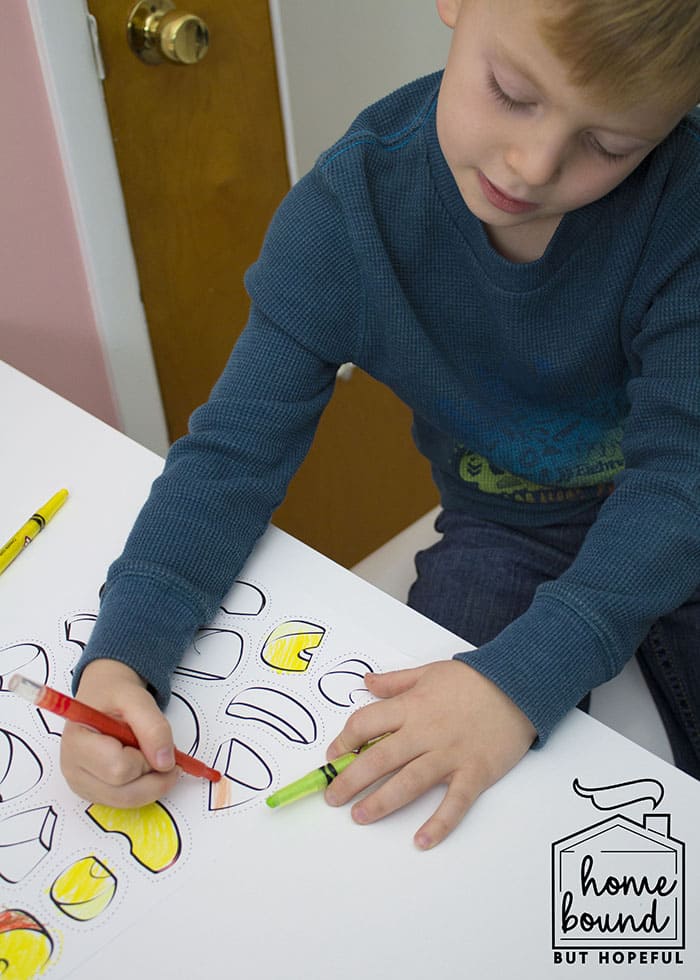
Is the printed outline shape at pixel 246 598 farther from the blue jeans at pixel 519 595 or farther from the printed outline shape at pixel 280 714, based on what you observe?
the blue jeans at pixel 519 595

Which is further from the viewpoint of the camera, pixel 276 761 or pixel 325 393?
pixel 325 393

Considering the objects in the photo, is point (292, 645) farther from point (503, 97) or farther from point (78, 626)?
point (503, 97)

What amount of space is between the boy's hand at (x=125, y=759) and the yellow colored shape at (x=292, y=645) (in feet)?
0.26

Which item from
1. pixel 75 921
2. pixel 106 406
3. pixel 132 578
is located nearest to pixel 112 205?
pixel 106 406

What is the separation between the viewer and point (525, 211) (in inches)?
24.6

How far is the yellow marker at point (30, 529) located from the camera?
26.7 inches

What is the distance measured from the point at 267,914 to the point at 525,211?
441 mm

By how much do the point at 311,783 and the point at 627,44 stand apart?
16.5 inches

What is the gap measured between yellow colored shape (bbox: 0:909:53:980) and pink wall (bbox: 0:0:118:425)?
2.46ft

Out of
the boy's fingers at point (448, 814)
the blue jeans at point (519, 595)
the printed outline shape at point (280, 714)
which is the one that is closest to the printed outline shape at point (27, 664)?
the printed outline shape at point (280, 714)

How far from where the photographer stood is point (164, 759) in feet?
1.71

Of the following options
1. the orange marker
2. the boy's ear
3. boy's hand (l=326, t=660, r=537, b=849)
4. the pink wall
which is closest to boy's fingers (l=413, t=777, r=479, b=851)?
boy's hand (l=326, t=660, r=537, b=849)

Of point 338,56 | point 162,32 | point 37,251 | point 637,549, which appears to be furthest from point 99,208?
point 637,549

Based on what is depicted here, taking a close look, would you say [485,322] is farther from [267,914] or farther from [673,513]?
[267,914]
